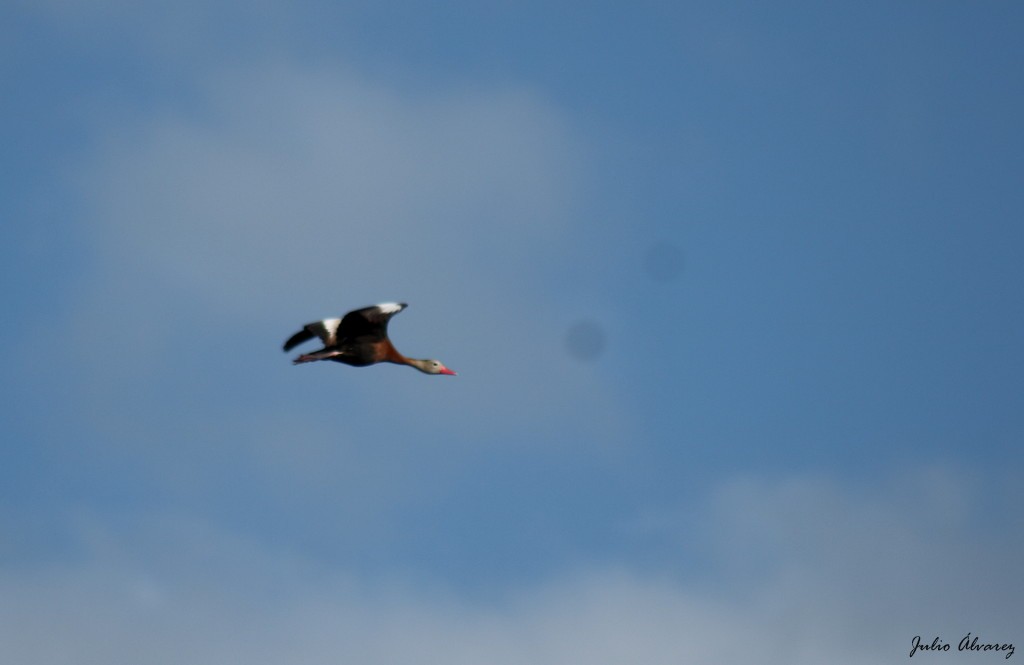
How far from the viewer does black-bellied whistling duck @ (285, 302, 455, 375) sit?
1494 inches

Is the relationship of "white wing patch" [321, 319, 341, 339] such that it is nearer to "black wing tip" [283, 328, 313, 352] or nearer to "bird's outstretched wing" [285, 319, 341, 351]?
"bird's outstretched wing" [285, 319, 341, 351]

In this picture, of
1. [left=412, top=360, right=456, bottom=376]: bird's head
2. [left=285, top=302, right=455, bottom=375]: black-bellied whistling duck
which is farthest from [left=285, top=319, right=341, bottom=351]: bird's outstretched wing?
[left=412, top=360, right=456, bottom=376]: bird's head

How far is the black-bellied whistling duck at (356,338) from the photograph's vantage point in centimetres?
3794

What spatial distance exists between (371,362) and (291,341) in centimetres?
231

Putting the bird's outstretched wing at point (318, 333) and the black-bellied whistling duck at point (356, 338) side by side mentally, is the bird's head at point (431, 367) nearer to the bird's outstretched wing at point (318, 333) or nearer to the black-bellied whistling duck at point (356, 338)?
the black-bellied whistling duck at point (356, 338)

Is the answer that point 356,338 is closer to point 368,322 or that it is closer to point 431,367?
point 368,322

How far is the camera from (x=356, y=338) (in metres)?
39.2

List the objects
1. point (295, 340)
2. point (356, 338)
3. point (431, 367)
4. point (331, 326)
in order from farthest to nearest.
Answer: point (431, 367)
point (295, 340)
point (331, 326)
point (356, 338)

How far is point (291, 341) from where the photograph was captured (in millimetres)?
40938

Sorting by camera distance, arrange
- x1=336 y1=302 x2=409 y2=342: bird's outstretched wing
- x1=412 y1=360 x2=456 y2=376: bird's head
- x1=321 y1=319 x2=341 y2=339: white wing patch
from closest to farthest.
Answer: x1=336 y1=302 x2=409 y2=342: bird's outstretched wing
x1=321 y1=319 x2=341 y2=339: white wing patch
x1=412 y1=360 x2=456 y2=376: bird's head

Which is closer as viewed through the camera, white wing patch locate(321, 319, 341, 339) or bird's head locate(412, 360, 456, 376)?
white wing patch locate(321, 319, 341, 339)

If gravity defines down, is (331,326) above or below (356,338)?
above

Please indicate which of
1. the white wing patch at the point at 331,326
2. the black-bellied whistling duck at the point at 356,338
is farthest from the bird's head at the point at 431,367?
the white wing patch at the point at 331,326

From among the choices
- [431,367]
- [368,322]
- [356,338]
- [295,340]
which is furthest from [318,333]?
[431,367]
